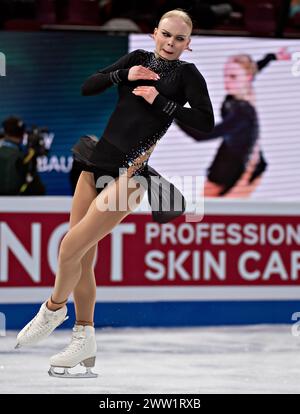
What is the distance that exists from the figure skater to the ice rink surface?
3.62 feet

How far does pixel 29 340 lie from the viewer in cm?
470

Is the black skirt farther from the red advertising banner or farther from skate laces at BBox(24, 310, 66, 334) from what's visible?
the red advertising banner

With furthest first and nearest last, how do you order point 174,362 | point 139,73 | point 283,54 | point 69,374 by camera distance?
point 283,54
point 174,362
point 69,374
point 139,73

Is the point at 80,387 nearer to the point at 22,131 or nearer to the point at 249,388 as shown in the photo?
the point at 249,388

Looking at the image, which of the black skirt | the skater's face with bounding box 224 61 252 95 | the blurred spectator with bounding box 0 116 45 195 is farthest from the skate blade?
the skater's face with bounding box 224 61 252 95

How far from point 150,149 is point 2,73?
2.99 meters

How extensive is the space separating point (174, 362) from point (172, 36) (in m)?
2.36

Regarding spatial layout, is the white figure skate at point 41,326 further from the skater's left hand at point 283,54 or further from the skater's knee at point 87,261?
the skater's left hand at point 283,54

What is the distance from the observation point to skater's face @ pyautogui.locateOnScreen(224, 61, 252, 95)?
793 centimetres

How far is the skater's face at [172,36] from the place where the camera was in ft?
14.8

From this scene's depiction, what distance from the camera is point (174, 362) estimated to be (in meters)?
6.17

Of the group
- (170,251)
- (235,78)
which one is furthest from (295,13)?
(170,251)

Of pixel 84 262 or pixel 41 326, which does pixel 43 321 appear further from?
pixel 84 262

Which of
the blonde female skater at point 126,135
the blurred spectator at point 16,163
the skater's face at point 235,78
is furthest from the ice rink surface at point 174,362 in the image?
the skater's face at point 235,78
